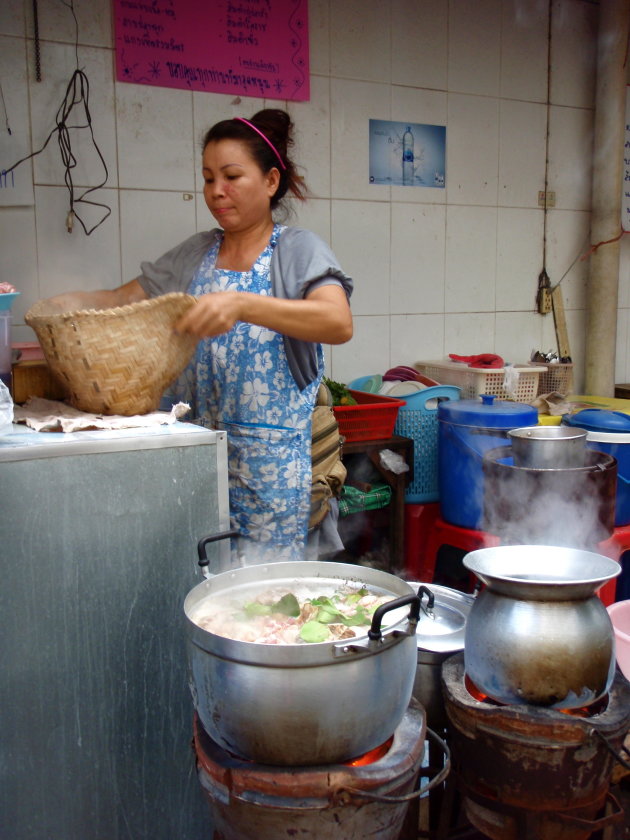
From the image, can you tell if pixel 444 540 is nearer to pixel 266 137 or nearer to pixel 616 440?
pixel 616 440

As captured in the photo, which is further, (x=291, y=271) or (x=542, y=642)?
(x=291, y=271)

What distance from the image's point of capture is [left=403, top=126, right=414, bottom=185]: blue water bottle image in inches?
142

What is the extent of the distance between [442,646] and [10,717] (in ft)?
2.98

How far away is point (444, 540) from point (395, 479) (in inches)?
14.2

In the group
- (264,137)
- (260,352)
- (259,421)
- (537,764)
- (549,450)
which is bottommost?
(537,764)

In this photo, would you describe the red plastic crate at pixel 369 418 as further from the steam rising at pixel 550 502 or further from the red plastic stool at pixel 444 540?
the steam rising at pixel 550 502

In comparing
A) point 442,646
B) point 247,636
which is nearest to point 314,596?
point 247,636

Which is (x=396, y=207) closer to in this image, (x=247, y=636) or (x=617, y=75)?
(x=617, y=75)

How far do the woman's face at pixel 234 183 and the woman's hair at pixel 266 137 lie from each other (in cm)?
2

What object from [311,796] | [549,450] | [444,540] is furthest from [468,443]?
[311,796]

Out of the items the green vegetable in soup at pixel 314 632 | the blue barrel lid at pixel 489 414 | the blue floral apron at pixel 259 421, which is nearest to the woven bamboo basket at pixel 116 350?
the blue floral apron at pixel 259 421

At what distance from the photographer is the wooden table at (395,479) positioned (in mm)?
3137

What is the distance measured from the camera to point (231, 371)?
2154 millimetres

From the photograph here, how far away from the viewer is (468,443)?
10.1 feet
